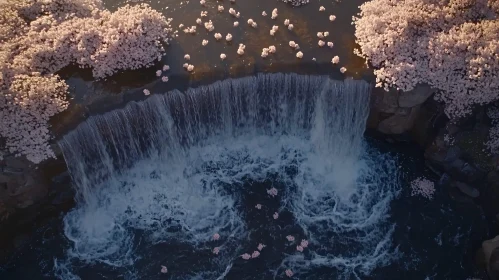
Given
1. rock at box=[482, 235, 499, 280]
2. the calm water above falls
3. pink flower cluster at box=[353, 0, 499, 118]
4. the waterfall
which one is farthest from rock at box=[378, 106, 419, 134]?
rock at box=[482, 235, 499, 280]

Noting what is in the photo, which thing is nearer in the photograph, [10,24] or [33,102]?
[33,102]

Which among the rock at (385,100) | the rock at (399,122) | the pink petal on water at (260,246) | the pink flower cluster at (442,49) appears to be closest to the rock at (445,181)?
the rock at (399,122)

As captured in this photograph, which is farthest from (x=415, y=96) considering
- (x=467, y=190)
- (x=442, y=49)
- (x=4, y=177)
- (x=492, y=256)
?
(x=4, y=177)

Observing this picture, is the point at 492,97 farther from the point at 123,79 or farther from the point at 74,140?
the point at 74,140

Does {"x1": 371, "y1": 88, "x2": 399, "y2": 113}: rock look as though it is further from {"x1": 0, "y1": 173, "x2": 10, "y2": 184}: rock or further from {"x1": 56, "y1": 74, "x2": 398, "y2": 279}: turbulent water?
{"x1": 0, "y1": 173, "x2": 10, "y2": 184}: rock

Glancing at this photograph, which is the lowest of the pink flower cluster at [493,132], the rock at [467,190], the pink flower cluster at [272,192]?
the rock at [467,190]

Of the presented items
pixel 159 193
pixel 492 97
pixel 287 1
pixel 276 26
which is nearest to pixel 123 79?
pixel 159 193

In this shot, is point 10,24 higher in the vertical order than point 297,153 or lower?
higher

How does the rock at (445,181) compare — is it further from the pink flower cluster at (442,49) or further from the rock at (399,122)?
the pink flower cluster at (442,49)
